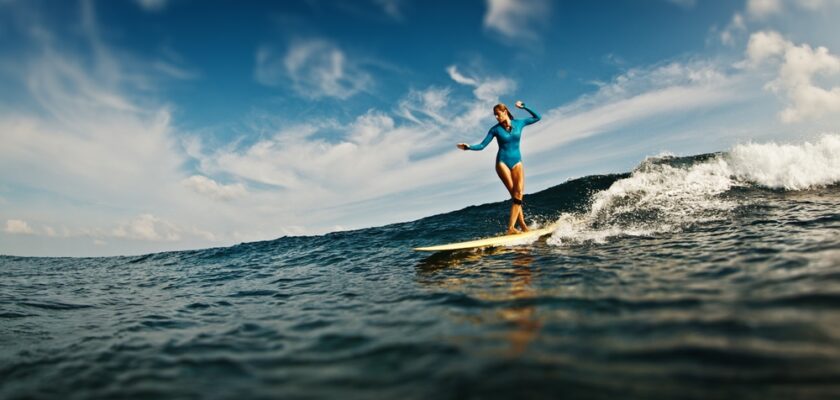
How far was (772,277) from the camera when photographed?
14.8ft

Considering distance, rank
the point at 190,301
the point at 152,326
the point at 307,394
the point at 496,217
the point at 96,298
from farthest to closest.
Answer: the point at 496,217 < the point at 96,298 < the point at 190,301 < the point at 152,326 < the point at 307,394

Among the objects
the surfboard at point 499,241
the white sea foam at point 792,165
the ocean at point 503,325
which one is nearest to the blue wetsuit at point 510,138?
the surfboard at point 499,241

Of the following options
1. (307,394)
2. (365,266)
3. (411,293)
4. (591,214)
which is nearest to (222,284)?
(365,266)

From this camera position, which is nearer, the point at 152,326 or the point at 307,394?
the point at 307,394

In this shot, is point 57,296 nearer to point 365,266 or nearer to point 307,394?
point 365,266

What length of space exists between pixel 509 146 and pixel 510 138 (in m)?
0.23

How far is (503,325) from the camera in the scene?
405 centimetres

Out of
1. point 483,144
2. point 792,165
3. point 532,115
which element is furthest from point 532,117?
point 792,165

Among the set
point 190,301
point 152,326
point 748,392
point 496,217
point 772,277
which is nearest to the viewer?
point 748,392

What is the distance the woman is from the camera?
10312 mm

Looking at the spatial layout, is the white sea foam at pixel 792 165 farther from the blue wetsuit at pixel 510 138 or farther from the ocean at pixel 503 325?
the blue wetsuit at pixel 510 138

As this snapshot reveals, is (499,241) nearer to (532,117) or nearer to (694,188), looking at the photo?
(532,117)

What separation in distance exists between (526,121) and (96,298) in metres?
12.6

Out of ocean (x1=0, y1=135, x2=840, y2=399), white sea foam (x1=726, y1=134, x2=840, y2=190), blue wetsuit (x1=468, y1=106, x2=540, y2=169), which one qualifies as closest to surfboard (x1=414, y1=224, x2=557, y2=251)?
ocean (x1=0, y1=135, x2=840, y2=399)
